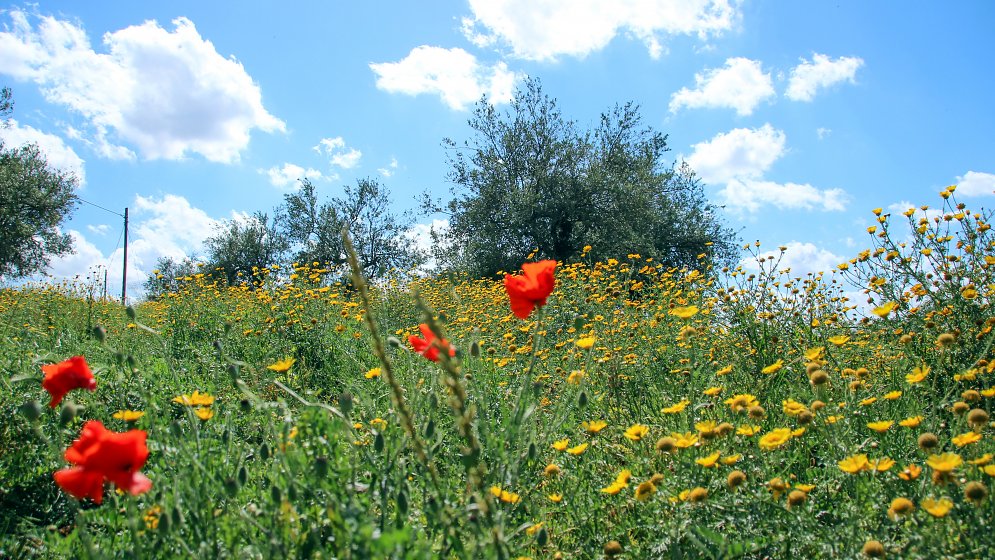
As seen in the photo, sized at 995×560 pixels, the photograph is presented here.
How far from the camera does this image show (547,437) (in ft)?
5.58

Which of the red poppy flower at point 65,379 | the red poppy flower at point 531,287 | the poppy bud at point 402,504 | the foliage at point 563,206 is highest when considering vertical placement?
the foliage at point 563,206

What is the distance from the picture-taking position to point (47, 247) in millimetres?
19797

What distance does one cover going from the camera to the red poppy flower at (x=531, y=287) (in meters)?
1.62

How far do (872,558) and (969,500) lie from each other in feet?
0.87

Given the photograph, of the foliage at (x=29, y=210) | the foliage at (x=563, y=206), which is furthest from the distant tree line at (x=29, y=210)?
the foliage at (x=563, y=206)

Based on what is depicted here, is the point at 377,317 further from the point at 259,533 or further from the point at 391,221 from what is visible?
the point at 391,221

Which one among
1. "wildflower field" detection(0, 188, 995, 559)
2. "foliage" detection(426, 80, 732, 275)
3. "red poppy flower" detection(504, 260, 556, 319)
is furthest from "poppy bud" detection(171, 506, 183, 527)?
"foliage" detection(426, 80, 732, 275)

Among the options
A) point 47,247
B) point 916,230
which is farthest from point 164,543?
point 47,247

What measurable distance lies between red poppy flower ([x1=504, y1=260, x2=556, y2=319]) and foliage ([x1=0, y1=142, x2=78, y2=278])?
21.5 metres

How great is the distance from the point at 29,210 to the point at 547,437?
22.8m

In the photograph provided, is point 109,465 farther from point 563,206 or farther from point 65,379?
point 563,206

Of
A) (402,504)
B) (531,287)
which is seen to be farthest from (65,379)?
(531,287)

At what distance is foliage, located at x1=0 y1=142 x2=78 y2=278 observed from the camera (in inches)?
715

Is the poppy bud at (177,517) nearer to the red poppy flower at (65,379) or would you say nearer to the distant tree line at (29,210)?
the red poppy flower at (65,379)
